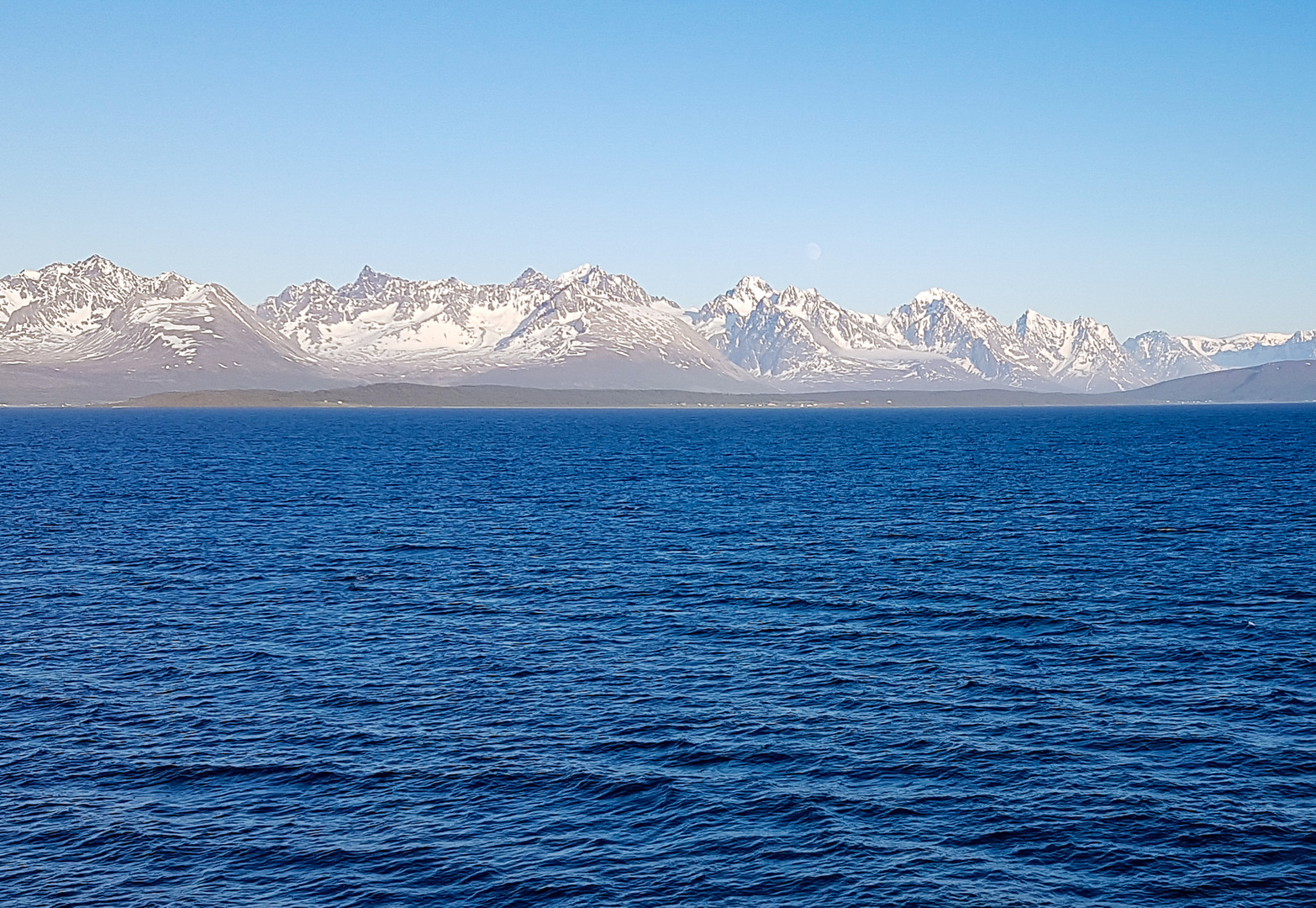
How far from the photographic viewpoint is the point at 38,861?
32.2 metres

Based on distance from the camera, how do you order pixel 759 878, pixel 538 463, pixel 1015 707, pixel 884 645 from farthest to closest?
pixel 538 463 < pixel 884 645 < pixel 1015 707 < pixel 759 878

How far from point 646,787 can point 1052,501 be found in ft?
297

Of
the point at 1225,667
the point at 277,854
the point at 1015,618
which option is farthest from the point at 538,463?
the point at 277,854

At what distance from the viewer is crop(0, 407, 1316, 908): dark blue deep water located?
105 feet

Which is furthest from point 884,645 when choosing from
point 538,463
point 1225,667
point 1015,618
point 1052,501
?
point 538,463

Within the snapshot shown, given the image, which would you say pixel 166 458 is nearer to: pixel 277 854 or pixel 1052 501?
pixel 1052 501

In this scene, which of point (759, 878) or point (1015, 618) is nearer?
point (759, 878)

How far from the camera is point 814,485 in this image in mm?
143250

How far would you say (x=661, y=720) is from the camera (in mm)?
44125

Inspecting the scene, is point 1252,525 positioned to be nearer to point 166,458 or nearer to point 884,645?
point 884,645

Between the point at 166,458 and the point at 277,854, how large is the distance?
176354mm

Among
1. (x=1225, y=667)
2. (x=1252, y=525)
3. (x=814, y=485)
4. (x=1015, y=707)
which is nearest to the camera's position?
(x=1015, y=707)

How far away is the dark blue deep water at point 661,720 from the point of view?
31.9 meters

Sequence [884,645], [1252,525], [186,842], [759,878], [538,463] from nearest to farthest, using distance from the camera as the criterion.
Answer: [759,878] → [186,842] → [884,645] → [1252,525] → [538,463]
